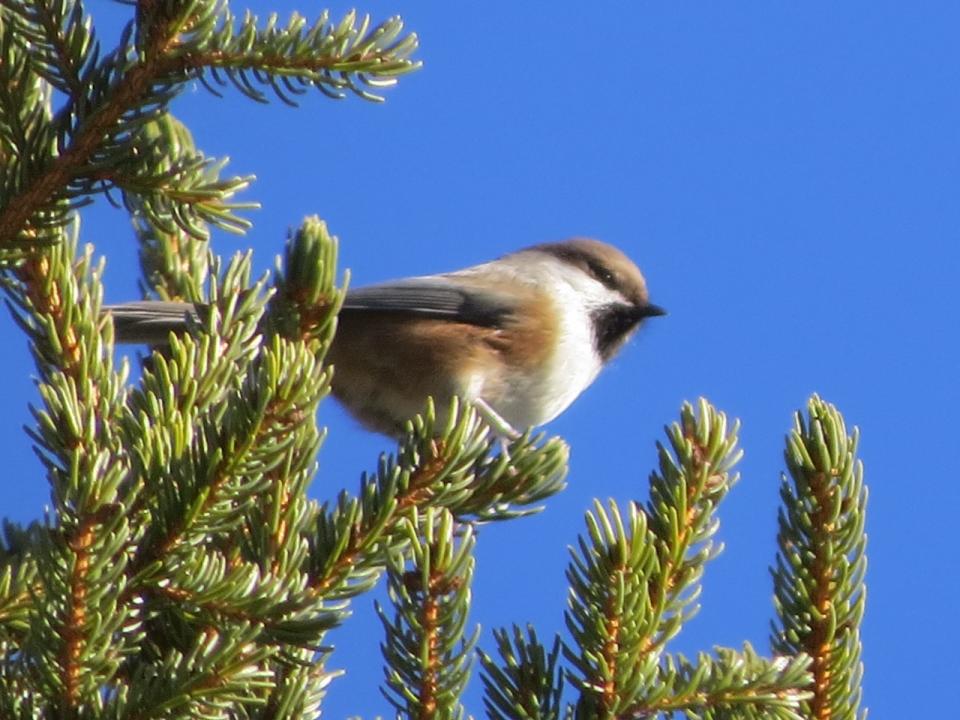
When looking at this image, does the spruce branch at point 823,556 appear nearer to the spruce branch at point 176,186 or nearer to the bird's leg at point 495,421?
the spruce branch at point 176,186

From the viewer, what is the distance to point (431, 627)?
122cm

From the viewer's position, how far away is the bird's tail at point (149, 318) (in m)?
2.22

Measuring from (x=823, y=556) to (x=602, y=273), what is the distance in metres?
2.46

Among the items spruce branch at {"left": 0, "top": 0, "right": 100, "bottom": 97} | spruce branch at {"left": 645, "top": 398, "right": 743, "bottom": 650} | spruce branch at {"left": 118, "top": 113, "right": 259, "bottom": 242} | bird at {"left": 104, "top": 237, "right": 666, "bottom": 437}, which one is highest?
bird at {"left": 104, "top": 237, "right": 666, "bottom": 437}

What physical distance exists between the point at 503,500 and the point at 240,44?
62 centimetres

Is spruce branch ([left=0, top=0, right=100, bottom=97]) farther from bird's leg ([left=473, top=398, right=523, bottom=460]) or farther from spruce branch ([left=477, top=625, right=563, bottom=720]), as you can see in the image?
bird's leg ([left=473, top=398, right=523, bottom=460])

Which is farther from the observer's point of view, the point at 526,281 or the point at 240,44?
the point at 526,281

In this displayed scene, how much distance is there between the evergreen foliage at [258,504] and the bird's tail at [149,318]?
2.25 ft

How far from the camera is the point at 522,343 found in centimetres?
319

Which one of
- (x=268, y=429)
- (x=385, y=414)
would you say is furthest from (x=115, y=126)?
(x=385, y=414)

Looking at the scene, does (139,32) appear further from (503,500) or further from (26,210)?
(503,500)

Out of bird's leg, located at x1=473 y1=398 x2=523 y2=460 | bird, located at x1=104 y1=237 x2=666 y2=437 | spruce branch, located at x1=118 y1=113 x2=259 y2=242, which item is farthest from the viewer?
bird, located at x1=104 y1=237 x2=666 y2=437

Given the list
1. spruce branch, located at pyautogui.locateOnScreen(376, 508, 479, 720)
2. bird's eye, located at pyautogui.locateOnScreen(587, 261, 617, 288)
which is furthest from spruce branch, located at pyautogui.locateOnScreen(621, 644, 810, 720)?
bird's eye, located at pyautogui.locateOnScreen(587, 261, 617, 288)

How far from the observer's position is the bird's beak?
357cm
